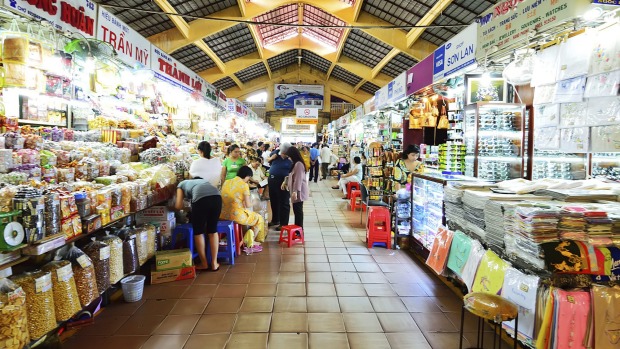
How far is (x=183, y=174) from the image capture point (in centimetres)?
543

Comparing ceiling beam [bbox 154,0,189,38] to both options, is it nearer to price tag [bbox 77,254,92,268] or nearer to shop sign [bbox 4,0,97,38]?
shop sign [bbox 4,0,97,38]

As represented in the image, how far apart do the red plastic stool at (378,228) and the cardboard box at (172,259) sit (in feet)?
8.65

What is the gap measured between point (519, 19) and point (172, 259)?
Answer: 435cm

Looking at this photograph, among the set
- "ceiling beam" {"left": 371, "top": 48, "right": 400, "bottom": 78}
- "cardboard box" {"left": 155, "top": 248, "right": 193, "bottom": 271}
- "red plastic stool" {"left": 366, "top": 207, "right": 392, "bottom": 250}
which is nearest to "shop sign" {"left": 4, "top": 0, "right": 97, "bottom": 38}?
"cardboard box" {"left": 155, "top": 248, "right": 193, "bottom": 271}

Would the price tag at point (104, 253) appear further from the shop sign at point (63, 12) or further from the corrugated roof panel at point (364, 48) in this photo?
the corrugated roof panel at point (364, 48)

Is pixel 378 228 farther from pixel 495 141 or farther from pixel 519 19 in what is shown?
pixel 519 19

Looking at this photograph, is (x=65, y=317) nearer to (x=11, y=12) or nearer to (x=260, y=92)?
(x=11, y=12)

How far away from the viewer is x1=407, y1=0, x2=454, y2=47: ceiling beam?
30.8 feet

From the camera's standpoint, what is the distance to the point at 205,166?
4.90 m

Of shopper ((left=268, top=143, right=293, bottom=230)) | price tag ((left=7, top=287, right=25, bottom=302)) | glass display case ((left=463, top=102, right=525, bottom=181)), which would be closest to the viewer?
price tag ((left=7, top=287, right=25, bottom=302))

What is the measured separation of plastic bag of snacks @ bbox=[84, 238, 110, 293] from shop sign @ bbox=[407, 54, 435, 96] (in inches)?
209

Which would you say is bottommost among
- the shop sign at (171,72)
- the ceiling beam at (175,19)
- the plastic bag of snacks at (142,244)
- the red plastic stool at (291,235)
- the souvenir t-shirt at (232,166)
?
the red plastic stool at (291,235)

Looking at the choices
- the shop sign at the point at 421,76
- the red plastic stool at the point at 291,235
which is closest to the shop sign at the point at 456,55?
the shop sign at the point at 421,76

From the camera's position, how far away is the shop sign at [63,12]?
3.17 m
